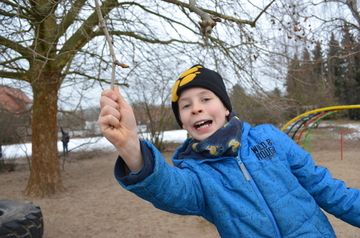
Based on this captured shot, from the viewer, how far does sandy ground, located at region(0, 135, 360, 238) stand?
14.0 ft

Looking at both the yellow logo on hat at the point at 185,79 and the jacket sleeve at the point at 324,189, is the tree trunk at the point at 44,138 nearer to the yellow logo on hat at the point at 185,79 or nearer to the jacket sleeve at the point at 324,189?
the yellow logo on hat at the point at 185,79

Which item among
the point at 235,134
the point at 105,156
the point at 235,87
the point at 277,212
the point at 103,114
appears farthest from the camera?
the point at 105,156

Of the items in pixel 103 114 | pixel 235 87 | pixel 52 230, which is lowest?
pixel 52 230

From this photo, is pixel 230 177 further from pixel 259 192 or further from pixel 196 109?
pixel 196 109

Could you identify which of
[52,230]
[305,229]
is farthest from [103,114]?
[52,230]

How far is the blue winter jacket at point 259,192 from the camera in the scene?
1.20 metres

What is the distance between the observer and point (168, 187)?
109 centimetres

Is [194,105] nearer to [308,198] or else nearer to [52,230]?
[308,198]

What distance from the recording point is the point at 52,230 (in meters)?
4.39

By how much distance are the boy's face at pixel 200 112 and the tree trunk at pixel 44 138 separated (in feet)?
16.8

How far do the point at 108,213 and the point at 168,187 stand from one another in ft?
14.9

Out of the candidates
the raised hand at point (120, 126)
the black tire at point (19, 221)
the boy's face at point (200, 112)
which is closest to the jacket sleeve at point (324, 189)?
the boy's face at point (200, 112)

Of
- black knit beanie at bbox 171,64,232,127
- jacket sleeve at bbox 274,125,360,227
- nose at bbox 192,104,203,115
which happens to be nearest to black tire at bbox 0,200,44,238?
black knit beanie at bbox 171,64,232,127

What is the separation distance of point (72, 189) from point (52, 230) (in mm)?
2574
